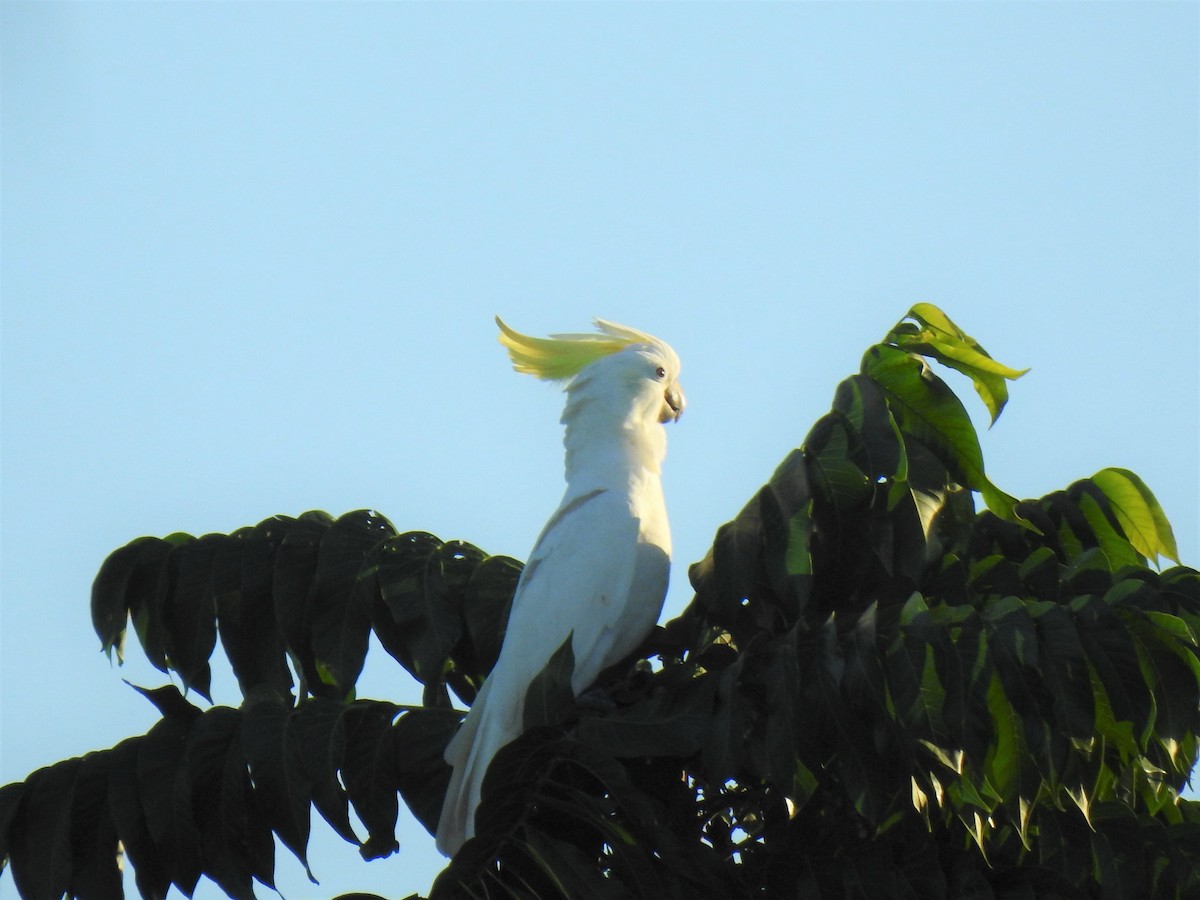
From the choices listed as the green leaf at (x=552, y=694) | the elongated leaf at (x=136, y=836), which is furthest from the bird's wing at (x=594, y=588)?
the elongated leaf at (x=136, y=836)

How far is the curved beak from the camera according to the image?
5.38 m

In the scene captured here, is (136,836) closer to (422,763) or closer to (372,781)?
(372,781)

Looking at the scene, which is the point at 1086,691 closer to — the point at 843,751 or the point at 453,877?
the point at 843,751

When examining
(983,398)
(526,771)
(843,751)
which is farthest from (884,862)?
(983,398)

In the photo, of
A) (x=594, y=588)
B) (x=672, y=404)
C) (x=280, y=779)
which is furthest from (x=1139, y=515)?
(x=280, y=779)

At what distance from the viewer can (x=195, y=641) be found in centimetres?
419

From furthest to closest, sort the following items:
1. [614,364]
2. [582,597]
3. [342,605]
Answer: [614,364] < [582,597] < [342,605]

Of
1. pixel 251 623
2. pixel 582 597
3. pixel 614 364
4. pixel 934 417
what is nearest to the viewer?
pixel 934 417

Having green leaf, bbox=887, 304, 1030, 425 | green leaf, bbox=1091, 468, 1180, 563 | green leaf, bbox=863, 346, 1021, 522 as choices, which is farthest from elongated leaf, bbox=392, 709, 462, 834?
green leaf, bbox=1091, 468, 1180, 563

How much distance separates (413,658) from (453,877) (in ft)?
3.85

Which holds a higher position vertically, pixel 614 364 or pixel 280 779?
pixel 614 364

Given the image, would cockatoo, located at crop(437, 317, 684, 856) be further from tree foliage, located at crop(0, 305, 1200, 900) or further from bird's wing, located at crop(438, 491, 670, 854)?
tree foliage, located at crop(0, 305, 1200, 900)

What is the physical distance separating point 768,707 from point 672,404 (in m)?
2.41

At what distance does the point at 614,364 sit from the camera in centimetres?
523
